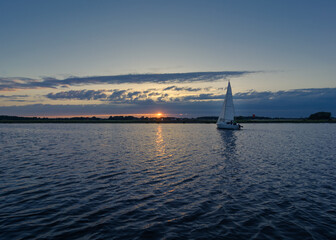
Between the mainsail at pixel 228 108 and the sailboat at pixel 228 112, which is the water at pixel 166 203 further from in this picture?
the sailboat at pixel 228 112

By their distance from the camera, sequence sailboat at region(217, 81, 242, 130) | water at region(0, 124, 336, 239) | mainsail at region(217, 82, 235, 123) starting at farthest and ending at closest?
sailboat at region(217, 81, 242, 130) < mainsail at region(217, 82, 235, 123) < water at region(0, 124, 336, 239)

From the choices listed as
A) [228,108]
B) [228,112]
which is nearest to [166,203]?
[228,108]

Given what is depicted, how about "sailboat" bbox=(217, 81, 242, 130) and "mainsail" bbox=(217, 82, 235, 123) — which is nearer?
"mainsail" bbox=(217, 82, 235, 123)

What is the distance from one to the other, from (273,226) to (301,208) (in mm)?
3837

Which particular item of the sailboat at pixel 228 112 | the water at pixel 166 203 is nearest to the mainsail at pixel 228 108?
the sailboat at pixel 228 112

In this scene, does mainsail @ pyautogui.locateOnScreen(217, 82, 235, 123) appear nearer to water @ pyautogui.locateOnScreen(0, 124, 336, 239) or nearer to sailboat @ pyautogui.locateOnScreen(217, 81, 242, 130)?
sailboat @ pyautogui.locateOnScreen(217, 81, 242, 130)

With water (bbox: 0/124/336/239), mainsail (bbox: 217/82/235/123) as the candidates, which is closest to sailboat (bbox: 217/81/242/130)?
mainsail (bbox: 217/82/235/123)

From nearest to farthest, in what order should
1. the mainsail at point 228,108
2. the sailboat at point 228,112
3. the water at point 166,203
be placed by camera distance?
the water at point 166,203, the mainsail at point 228,108, the sailboat at point 228,112

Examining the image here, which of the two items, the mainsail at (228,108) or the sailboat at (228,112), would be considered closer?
the mainsail at (228,108)

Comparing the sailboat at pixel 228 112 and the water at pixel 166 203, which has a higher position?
the sailboat at pixel 228 112

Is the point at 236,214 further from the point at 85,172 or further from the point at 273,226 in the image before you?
the point at 85,172

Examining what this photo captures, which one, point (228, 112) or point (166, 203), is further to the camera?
point (228, 112)

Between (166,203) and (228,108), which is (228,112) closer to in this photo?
(228,108)

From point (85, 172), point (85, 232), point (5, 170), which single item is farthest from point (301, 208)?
point (5, 170)
